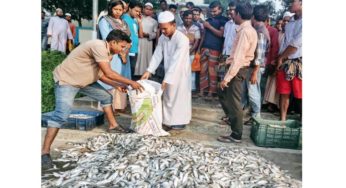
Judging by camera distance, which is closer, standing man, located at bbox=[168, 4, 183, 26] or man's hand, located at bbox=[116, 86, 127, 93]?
standing man, located at bbox=[168, 4, 183, 26]

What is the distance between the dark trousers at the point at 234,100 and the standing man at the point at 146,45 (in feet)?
3.15

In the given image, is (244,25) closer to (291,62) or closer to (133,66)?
(291,62)

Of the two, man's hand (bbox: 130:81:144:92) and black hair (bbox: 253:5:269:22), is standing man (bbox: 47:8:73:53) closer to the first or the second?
man's hand (bbox: 130:81:144:92)

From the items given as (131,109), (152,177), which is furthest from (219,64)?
(152,177)

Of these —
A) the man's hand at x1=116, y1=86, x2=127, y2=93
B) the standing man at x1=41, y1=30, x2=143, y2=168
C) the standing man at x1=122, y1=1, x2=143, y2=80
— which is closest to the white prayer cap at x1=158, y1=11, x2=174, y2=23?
the standing man at x1=122, y1=1, x2=143, y2=80

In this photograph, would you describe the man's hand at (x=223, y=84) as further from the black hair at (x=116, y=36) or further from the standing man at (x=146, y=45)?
the black hair at (x=116, y=36)

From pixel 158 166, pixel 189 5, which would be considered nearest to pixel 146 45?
pixel 189 5

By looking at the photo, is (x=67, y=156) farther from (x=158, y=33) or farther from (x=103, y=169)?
(x=158, y=33)

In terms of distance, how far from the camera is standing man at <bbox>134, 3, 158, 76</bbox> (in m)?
5.67

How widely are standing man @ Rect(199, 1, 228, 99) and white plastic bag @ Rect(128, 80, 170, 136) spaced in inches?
22.3

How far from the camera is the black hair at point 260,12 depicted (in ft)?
17.7

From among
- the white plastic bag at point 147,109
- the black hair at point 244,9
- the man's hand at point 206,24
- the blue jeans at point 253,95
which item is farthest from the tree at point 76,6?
the blue jeans at point 253,95

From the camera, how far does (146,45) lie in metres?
5.70

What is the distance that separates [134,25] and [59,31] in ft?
3.04
